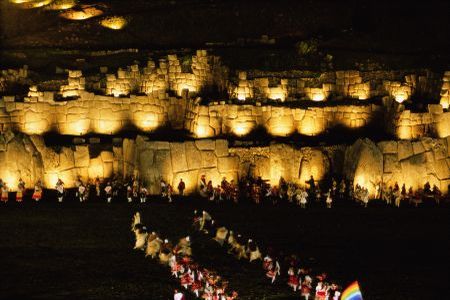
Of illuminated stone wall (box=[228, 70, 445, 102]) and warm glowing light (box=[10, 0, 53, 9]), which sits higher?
warm glowing light (box=[10, 0, 53, 9])

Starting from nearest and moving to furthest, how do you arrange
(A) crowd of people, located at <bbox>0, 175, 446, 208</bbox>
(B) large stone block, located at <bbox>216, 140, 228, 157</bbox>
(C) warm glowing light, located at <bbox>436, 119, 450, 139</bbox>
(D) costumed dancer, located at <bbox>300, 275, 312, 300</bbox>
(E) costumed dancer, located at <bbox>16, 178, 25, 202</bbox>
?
(D) costumed dancer, located at <bbox>300, 275, 312, 300</bbox>, (E) costumed dancer, located at <bbox>16, 178, 25, 202</bbox>, (A) crowd of people, located at <bbox>0, 175, 446, 208</bbox>, (B) large stone block, located at <bbox>216, 140, 228, 157</bbox>, (C) warm glowing light, located at <bbox>436, 119, 450, 139</bbox>

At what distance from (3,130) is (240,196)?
46.0 feet

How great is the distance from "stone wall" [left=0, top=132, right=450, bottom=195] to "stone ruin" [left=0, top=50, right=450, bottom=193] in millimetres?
51

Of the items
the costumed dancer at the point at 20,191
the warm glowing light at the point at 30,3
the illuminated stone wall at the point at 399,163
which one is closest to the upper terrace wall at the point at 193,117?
the illuminated stone wall at the point at 399,163

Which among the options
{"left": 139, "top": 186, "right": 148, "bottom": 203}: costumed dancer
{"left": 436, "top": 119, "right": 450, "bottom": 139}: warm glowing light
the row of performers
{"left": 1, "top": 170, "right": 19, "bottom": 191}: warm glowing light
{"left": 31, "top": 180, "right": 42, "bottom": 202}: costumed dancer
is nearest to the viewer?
{"left": 31, "top": 180, "right": 42, "bottom": 202}: costumed dancer

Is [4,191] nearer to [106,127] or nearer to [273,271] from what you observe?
[106,127]

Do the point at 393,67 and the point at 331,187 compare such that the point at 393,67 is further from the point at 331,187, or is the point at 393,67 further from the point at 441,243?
the point at 441,243

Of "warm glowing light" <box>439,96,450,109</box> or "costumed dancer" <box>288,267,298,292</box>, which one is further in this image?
"warm glowing light" <box>439,96,450,109</box>

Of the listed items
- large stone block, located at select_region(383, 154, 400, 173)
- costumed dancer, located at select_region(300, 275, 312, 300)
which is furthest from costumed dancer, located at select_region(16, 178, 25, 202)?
large stone block, located at select_region(383, 154, 400, 173)

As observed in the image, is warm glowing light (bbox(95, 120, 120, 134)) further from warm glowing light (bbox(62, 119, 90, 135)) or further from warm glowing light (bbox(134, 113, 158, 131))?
warm glowing light (bbox(134, 113, 158, 131))

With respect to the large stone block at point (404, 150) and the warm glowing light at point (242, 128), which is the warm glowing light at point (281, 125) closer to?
the warm glowing light at point (242, 128)

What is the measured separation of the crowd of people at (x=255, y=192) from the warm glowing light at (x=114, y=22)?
2895 cm

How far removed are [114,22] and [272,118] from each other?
26.8 meters

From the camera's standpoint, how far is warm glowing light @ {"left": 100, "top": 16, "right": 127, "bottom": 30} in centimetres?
6078
